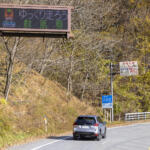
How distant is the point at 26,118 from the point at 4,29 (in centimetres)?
1295

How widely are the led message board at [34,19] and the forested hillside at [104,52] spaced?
633 inches

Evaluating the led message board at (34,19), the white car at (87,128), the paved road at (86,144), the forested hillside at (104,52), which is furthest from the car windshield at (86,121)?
the forested hillside at (104,52)

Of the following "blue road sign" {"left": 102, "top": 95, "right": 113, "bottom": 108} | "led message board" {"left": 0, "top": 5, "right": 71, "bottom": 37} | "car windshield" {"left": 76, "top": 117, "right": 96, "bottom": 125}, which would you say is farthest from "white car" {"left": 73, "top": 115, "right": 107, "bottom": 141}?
"blue road sign" {"left": 102, "top": 95, "right": 113, "bottom": 108}

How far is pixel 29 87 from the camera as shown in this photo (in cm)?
3669

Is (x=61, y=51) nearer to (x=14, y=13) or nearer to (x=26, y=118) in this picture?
(x=26, y=118)

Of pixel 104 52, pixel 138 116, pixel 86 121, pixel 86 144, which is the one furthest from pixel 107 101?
pixel 86 144

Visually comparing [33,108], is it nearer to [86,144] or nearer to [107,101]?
[86,144]

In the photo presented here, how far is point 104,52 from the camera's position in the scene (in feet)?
174

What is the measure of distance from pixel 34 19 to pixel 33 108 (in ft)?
50.8

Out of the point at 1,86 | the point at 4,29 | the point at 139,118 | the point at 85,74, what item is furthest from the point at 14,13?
the point at 139,118

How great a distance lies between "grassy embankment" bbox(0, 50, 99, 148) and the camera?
24969 millimetres

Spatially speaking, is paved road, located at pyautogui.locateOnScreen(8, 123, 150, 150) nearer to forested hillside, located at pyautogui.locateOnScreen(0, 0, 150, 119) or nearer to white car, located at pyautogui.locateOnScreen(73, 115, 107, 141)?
white car, located at pyautogui.locateOnScreen(73, 115, 107, 141)

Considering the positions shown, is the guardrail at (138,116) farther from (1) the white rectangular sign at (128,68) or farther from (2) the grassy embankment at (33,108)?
(2) the grassy embankment at (33,108)

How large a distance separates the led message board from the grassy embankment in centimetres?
661
